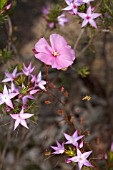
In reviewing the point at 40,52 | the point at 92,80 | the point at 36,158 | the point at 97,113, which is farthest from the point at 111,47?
the point at 40,52

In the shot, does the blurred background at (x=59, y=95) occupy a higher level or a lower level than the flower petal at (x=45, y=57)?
lower

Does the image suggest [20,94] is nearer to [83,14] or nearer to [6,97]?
[6,97]

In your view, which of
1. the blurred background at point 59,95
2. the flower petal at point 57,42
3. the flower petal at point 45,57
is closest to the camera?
the flower petal at point 45,57

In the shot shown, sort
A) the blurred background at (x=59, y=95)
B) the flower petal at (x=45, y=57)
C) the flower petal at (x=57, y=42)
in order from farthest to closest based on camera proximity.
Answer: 1. the blurred background at (x=59, y=95)
2. the flower petal at (x=57, y=42)
3. the flower petal at (x=45, y=57)

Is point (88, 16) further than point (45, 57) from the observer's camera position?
Yes

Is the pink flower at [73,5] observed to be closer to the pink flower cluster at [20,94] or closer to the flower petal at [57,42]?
the flower petal at [57,42]

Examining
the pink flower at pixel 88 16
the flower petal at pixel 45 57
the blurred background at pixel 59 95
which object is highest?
the pink flower at pixel 88 16

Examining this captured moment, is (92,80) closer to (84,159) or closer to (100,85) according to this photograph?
(100,85)

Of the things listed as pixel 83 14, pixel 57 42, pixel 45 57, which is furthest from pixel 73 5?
pixel 45 57

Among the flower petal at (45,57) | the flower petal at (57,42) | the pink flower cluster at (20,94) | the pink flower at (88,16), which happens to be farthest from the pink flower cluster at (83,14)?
the pink flower cluster at (20,94)
